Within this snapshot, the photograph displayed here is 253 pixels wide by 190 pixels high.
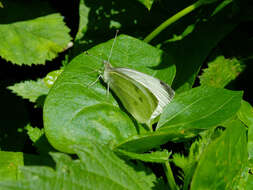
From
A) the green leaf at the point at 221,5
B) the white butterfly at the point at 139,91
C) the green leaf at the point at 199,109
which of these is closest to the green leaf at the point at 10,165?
the white butterfly at the point at 139,91

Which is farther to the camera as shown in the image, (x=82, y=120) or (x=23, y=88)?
(x=23, y=88)

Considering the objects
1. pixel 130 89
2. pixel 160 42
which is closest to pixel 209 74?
pixel 160 42

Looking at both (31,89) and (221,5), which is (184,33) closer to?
(221,5)

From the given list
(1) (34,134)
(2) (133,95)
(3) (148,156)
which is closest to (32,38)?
(1) (34,134)

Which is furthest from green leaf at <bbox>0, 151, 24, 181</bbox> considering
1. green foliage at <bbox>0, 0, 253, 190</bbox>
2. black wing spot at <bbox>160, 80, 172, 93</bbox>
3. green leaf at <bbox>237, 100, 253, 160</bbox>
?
green leaf at <bbox>237, 100, 253, 160</bbox>

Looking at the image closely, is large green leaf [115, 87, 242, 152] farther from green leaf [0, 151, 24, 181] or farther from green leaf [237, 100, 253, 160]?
green leaf [0, 151, 24, 181]

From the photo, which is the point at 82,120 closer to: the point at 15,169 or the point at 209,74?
the point at 15,169
